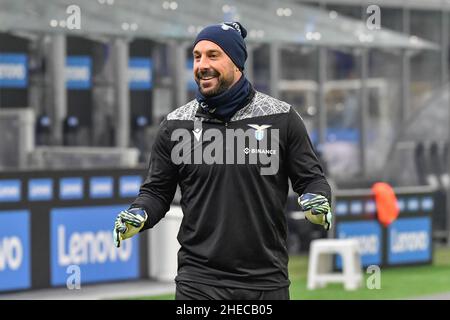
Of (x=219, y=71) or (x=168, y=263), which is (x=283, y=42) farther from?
(x=219, y=71)

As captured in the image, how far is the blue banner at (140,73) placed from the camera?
19.8m

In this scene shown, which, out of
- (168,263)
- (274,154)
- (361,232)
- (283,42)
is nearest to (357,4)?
(283,42)

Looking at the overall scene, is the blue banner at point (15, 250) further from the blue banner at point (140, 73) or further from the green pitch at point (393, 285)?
the blue banner at point (140, 73)

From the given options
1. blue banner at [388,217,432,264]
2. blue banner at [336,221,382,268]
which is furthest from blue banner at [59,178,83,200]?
blue banner at [388,217,432,264]

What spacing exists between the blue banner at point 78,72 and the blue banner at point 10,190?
22.9 ft

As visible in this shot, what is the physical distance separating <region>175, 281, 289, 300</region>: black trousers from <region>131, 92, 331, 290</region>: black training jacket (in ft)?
0.08

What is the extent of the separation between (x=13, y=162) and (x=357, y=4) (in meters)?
10.4

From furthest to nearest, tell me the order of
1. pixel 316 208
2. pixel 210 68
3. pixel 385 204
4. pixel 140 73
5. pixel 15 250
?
pixel 140 73, pixel 385 204, pixel 15 250, pixel 210 68, pixel 316 208

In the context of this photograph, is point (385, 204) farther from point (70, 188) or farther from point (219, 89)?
point (219, 89)

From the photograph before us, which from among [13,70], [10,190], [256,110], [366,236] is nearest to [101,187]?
[10,190]

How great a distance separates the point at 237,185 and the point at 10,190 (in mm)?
7565

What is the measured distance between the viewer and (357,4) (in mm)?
23703

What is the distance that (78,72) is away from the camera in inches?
757

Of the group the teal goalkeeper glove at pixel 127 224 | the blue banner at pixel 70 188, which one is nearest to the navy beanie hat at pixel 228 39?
the teal goalkeeper glove at pixel 127 224
